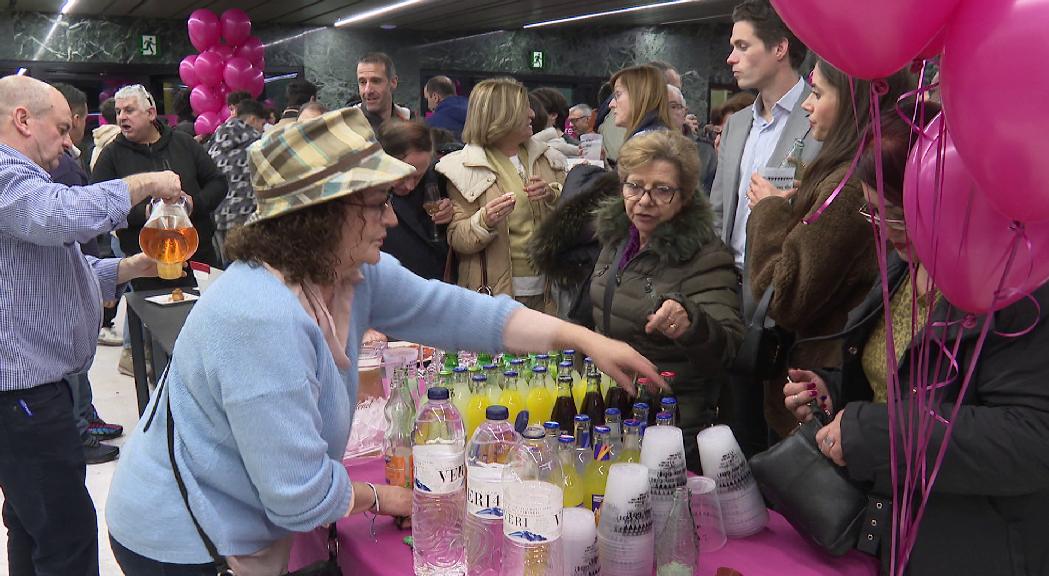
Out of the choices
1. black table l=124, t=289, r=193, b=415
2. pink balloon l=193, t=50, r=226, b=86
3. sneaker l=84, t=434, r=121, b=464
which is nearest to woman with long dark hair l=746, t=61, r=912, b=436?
black table l=124, t=289, r=193, b=415

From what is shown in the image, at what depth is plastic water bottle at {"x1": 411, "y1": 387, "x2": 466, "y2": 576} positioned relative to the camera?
61.9 inches

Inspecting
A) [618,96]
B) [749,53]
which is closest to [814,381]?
[749,53]

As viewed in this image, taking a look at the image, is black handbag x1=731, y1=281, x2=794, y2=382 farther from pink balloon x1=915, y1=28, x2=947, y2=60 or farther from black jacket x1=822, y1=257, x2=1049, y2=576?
pink balloon x1=915, y1=28, x2=947, y2=60

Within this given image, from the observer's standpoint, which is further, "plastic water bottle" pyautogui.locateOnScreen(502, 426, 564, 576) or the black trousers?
the black trousers

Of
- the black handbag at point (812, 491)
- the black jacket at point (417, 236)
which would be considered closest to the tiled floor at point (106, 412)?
the black jacket at point (417, 236)

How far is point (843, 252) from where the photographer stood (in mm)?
2215

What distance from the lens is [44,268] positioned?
8.21 feet

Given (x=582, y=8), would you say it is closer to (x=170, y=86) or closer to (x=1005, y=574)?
(x=170, y=86)

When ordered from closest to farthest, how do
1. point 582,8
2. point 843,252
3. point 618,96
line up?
1. point 843,252
2. point 618,96
3. point 582,8

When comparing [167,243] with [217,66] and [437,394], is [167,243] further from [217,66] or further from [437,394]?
[217,66]

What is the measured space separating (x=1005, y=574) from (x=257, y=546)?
136cm

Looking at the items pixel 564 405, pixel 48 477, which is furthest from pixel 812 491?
pixel 48 477

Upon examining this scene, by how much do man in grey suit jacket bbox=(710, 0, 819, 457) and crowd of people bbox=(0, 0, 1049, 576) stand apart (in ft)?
0.04

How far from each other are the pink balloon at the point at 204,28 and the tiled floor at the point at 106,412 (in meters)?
3.40
